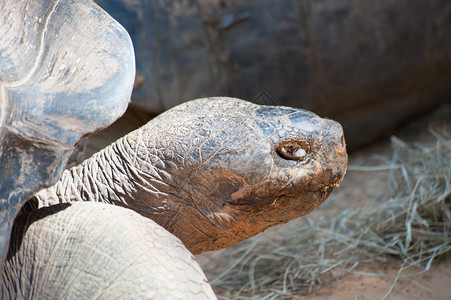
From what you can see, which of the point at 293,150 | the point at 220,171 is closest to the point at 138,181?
the point at 220,171

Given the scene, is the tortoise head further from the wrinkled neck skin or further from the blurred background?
the blurred background

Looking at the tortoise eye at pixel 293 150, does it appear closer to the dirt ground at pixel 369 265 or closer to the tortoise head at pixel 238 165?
the tortoise head at pixel 238 165

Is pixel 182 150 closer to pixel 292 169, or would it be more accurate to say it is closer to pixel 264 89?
pixel 292 169

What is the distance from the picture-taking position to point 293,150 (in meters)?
1.41

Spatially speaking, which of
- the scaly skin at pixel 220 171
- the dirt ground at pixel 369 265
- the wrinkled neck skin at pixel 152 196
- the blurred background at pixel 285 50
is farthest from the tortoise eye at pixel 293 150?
the blurred background at pixel 285 50

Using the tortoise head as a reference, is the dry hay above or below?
below

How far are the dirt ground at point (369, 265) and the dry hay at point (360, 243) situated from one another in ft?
0.18

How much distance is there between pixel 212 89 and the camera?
378cm

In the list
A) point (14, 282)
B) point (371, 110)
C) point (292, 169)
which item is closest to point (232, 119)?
point (292, 169)

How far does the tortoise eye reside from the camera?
141 centimetres

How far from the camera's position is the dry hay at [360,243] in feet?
7.82

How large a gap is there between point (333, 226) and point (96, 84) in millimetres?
2032

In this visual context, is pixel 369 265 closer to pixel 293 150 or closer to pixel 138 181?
pixel 293 150

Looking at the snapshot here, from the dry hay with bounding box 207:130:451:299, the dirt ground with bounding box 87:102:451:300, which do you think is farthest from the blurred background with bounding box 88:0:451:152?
the dry hay with bounding box 207:130:451:299
